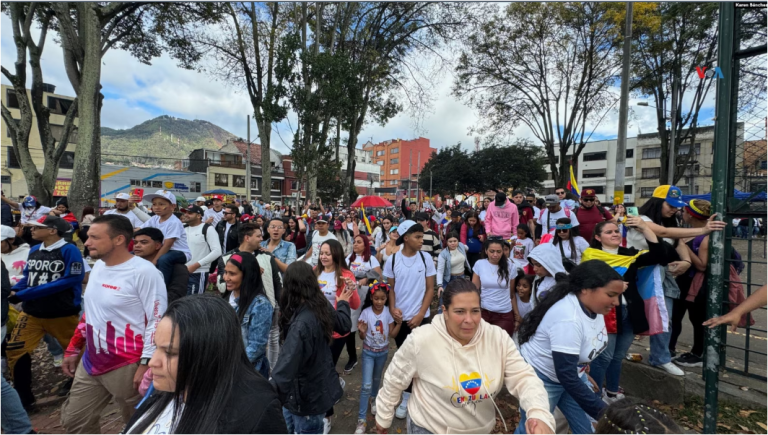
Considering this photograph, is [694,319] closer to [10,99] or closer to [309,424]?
[309,424]

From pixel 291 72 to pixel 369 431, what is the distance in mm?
11768

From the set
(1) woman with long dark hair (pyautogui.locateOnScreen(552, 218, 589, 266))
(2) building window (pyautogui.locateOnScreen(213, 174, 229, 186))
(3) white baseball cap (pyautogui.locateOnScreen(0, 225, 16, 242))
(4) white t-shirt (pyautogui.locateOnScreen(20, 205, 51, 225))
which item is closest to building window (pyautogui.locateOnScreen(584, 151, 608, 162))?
(2) building window (pyautogui.locateOnScreen(213, 174, 229, 186))

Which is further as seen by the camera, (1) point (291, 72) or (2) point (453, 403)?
(1) point (291, 72)

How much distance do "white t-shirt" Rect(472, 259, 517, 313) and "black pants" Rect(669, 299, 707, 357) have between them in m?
2.07

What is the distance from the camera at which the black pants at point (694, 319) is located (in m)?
4.06

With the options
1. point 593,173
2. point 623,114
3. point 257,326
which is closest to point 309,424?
point 257,326

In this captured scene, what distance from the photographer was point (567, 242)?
4.35 m

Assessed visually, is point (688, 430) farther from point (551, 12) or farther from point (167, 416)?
point (551, 12)

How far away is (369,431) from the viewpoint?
3.43m

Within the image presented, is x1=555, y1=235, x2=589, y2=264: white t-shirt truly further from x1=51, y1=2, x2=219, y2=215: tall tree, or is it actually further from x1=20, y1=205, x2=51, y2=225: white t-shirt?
x1=51, y1=2, x2=219, y2=215: tall tree

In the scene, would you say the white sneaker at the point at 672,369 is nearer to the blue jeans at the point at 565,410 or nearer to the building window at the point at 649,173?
the blue jeans at the point at 565,410

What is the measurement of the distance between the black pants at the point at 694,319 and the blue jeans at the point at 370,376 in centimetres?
370

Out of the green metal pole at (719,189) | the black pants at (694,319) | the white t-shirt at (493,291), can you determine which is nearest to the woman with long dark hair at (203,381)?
the white t-shirt at (493,291)

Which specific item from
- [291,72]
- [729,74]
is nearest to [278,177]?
[291,72]
